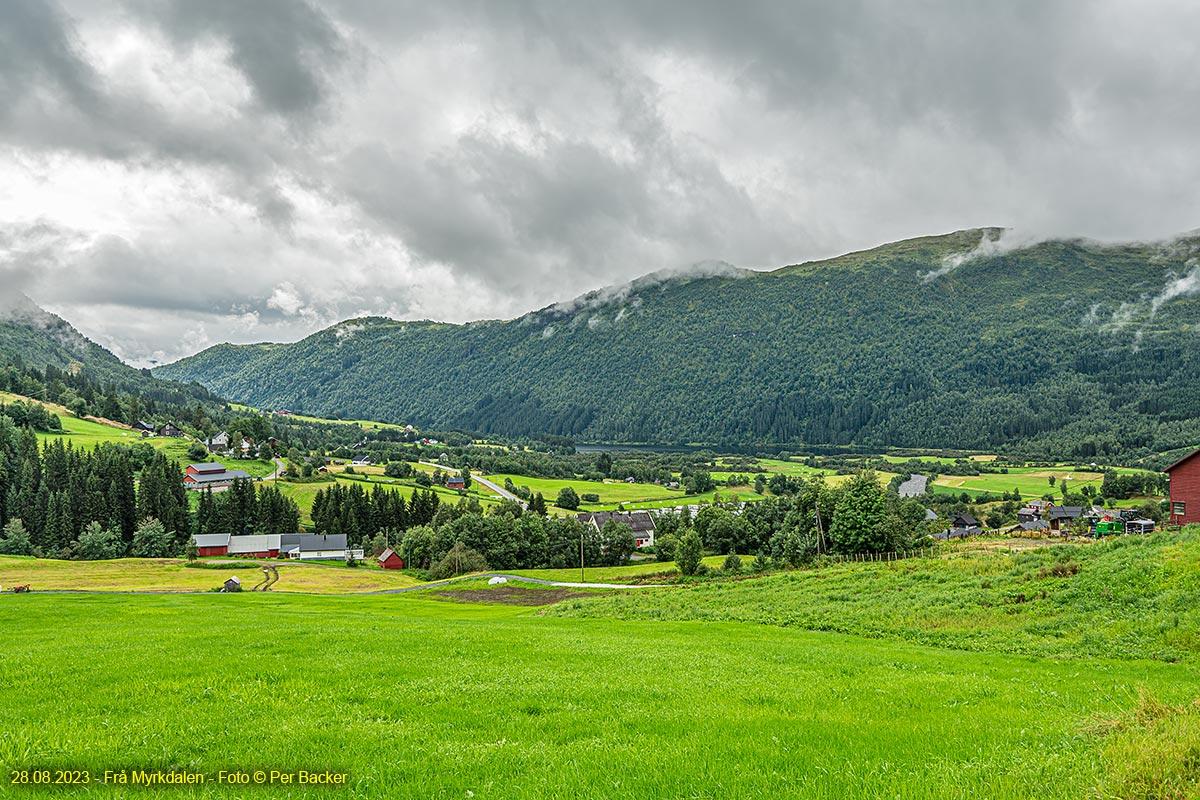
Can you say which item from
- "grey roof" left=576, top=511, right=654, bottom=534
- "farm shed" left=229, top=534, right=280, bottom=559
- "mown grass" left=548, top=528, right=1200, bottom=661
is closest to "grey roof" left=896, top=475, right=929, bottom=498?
→ "grey roof" left=576, top=511, right=654, bottom=534

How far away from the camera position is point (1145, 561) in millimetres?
30938

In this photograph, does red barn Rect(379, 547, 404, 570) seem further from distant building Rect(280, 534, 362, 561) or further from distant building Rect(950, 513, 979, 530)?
distant building Rect(950, 513, 979, 530)

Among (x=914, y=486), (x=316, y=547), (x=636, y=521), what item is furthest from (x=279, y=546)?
(x=914, y=486)

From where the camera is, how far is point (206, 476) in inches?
6161

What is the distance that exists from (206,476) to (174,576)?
83.0m

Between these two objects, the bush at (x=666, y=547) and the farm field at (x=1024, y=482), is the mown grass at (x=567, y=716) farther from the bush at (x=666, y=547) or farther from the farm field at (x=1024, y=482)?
the farm field at (x=1024, y=482)

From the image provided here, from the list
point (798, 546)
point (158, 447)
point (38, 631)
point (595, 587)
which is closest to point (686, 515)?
point (798, 546)

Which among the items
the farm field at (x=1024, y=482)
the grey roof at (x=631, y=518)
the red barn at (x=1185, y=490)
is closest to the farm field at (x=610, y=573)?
the grey roof at (x=631, y=518)

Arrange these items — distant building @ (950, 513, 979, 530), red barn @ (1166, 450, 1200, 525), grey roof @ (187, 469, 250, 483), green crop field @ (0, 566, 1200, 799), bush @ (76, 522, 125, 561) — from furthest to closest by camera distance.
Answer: grey roof @ (187, 469, 250, 483)
distant building @ (950, 513, 979, 530)
bush @ (76, 522, 125, 561)
red barn @ (1166, 450, 1200, 525)
green crop field @ (0, 566, 1200, 799)

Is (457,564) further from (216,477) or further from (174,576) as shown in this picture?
(216,477)

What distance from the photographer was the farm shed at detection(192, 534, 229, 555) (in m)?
117

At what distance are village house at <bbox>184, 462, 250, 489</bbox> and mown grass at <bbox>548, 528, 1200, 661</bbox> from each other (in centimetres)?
14183

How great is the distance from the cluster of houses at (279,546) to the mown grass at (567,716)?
355 ft

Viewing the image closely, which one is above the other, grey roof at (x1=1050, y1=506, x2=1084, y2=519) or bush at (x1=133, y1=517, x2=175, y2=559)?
bush at (x1=133, y1=517, x2=175, y2=559)
